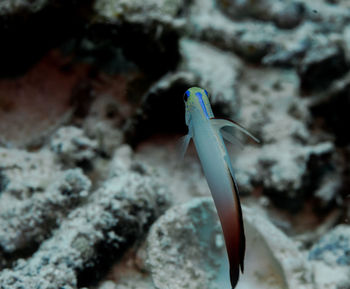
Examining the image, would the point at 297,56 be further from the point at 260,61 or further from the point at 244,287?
the point at 244,287

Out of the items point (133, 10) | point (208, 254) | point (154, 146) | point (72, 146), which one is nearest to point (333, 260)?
point (208, 254)

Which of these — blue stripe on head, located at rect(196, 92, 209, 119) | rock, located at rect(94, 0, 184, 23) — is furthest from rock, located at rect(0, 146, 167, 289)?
rock, located at rect(94, 0, 184, 23)

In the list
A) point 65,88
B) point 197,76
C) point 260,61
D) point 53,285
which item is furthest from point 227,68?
point 53,285

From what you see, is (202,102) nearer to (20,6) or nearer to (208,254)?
(208,254)

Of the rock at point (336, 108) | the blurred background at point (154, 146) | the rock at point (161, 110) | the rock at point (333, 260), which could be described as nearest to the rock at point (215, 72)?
the blurred background at point (154, 146)

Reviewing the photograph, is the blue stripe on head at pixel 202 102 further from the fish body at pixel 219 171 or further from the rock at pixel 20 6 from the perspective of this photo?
the rock at pixel 20 6

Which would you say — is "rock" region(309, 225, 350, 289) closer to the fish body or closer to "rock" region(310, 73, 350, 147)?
the fish body
